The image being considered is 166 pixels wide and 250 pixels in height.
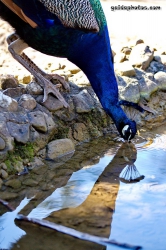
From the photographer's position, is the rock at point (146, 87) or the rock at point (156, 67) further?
the rock at point (156, 67)

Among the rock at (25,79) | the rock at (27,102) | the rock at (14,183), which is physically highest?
the rock at (25,79)

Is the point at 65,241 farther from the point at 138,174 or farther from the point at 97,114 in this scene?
the point at 97,114

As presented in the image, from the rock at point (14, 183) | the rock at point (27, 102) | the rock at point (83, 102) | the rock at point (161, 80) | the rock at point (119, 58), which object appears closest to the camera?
the rock at point (14, 183)

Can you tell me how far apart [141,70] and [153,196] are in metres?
1.84

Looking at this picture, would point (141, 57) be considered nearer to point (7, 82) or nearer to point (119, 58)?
point (119, 58)

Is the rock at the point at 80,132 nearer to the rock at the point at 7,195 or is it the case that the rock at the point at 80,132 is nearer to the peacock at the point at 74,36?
the peacock at the point at 74,36

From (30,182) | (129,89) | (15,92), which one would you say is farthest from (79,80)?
(30,182)

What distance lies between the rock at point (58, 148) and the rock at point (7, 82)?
58 cm

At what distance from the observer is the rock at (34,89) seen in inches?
151

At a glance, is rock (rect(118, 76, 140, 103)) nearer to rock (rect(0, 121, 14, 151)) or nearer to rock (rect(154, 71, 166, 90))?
rock (rect(154, 71, 166, 90))

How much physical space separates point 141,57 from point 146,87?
1.35 feet

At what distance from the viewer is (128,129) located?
11.6ft

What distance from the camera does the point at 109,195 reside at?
10.1ft

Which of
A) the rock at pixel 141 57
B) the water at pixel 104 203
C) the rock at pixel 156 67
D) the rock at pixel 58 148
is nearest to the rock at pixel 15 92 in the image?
the rock at pixel 58 148
